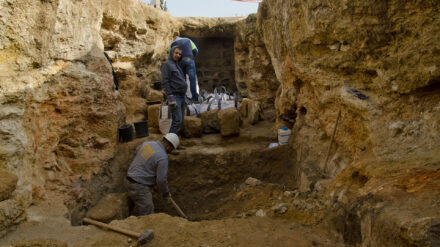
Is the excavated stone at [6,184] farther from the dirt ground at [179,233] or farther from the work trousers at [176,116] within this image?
the work trousers at [176,116]

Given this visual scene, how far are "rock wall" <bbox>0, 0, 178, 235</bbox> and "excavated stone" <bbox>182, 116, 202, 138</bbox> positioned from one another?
144 centimetres

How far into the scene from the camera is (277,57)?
5371 mm

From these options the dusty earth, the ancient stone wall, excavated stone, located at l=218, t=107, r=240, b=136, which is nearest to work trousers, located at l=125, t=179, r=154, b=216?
the dusty earth

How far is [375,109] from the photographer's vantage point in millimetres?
2891

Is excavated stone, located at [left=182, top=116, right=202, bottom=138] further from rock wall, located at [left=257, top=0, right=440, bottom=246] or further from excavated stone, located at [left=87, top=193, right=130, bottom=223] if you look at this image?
rock wall, located at [left=257, top=0, right=440, bottom=246]

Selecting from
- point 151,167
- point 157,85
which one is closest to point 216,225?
point 151,167

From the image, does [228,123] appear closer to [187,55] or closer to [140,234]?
[187,55]

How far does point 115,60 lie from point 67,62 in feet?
9.70

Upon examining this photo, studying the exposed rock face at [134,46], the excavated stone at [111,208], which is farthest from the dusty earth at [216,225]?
the exposed rock face at [134,46]

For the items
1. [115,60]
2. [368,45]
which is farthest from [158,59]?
[368,45]

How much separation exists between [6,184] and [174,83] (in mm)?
3368

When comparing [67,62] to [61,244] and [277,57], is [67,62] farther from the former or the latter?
[277,57]

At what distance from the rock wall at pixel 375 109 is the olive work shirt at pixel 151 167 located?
1.93m

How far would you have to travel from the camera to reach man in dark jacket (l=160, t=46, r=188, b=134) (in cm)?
544
